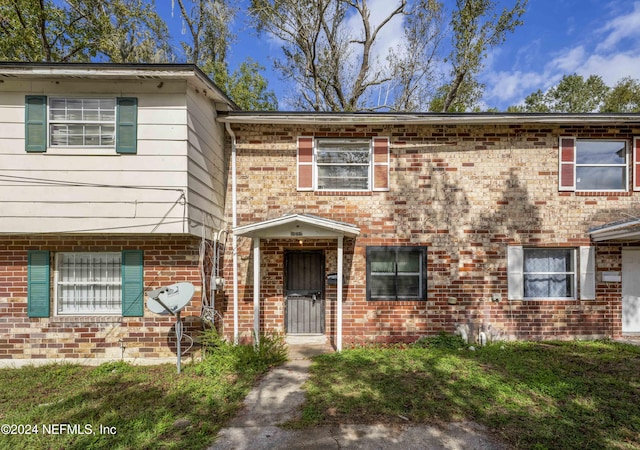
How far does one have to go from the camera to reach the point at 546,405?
4.10 meters

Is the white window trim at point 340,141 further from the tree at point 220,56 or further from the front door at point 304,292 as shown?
the tree at point 220,56

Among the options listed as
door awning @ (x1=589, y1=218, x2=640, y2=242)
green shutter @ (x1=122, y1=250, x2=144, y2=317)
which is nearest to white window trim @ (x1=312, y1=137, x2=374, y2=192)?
green shutter @ (x1=122, y1=250, x2=144, y2=317)

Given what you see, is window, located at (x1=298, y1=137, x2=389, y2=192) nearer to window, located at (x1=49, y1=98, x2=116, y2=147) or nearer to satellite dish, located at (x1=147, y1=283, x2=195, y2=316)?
satellite dish, located at (x1=147, y1=283, x2=195, y2=316)

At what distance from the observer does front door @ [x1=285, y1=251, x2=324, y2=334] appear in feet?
23.4

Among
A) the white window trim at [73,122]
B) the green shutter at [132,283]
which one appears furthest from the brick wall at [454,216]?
the white window trim at [73,122]

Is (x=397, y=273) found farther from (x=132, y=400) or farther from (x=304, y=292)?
(x=132, y=400)

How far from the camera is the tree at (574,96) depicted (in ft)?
57.9

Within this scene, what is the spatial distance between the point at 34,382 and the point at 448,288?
793cm

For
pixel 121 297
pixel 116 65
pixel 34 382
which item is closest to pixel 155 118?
pixel 116 65

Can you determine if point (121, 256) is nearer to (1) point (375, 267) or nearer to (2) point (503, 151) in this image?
(1) point (375, 267)

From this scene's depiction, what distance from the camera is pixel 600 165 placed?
277 inches

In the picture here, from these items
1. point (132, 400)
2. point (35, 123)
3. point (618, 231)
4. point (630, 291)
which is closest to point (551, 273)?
point (618, 231)

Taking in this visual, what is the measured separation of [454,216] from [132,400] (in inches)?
271

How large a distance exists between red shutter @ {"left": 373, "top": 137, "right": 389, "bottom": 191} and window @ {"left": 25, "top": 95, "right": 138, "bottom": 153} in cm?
486
